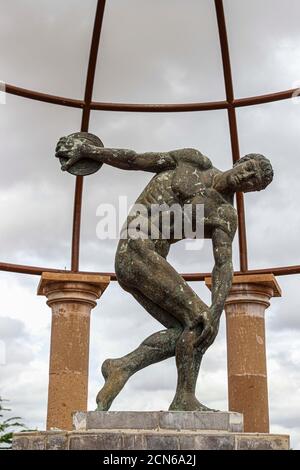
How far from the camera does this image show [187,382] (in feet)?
33.5

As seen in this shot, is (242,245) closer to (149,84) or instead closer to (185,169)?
(149,84)

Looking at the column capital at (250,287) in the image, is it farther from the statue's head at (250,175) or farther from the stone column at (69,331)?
the statue's head at (250,175)

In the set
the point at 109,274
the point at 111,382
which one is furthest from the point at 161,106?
the point at 111,382

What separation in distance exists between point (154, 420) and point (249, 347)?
8.53 m

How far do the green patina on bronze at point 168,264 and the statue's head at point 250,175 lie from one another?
0.04ft

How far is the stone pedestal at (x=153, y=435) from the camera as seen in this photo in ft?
Answer: 29.6

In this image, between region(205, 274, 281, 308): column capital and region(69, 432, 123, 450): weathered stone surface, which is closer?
region(69, 432, 123, 450): weathered stone surface

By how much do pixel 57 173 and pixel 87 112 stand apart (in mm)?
2189

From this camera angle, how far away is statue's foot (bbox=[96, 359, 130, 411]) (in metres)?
10.0

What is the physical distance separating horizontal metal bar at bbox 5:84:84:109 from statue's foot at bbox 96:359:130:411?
9499 mm

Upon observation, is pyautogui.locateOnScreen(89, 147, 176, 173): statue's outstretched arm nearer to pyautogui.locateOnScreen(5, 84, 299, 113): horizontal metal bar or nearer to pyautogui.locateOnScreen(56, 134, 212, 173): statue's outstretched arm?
pyautogui.locateOnScreen(56, 134, 212, 173): statue's outstretched arm

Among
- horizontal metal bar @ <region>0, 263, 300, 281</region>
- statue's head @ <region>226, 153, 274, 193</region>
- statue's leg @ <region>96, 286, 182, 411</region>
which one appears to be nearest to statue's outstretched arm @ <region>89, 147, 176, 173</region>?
statue's head @ <region>226, 153, 274, 193</region>

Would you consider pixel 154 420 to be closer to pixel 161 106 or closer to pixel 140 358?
pixel 140 358
